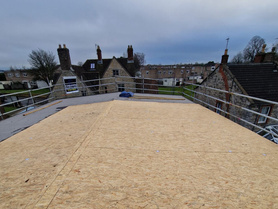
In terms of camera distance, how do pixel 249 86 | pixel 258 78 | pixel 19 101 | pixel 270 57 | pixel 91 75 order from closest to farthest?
Answer: pixel 19 101, pixel 249 86, pixel 258 78, pixel 270 57, pixel 91 75

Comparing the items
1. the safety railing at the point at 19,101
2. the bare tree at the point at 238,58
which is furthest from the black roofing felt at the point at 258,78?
the bare tree at the point at 238,58

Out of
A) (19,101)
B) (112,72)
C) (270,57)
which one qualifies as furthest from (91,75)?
(270,57)

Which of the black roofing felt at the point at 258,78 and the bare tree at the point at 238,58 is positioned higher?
the bare tree at the point at 238,58

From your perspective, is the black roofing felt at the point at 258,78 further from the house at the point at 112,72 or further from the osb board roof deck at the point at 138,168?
the house at the point at 112,72

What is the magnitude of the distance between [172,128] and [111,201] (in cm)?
234

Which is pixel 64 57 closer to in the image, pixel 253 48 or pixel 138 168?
pixel 138 168

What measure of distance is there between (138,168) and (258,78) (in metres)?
13.6

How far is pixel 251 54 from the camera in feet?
130

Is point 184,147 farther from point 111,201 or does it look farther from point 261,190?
point 111,201

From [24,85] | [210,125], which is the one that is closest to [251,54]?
[210,125]

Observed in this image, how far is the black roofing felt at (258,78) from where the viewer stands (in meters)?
9.28

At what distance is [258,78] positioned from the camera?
1013 centimetres

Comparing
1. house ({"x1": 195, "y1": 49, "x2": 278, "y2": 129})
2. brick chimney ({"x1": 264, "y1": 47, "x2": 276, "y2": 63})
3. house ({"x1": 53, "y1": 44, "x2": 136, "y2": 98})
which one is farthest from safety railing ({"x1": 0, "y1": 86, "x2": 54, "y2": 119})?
brick chimney ({"x1": 264, "y1": 47, "x2": 276, "y2": 63})

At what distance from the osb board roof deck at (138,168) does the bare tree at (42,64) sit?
103ft
